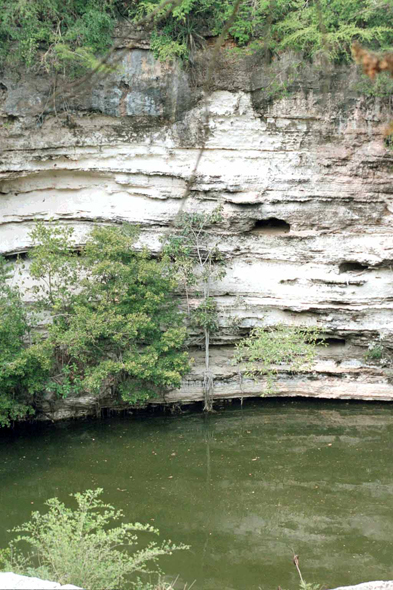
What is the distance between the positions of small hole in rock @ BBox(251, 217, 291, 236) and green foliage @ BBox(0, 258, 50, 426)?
183 inches

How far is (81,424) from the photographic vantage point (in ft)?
33.3

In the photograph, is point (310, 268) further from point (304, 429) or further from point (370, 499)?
point (370, 499)

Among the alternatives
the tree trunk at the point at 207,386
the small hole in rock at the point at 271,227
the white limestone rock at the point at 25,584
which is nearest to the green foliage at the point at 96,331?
the tree trunk at the point at 207,386

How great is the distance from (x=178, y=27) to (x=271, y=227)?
401cm

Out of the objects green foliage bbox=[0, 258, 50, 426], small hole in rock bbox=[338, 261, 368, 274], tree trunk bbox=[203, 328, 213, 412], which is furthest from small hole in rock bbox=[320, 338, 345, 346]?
green foliage bbox=[0, 258, 50, 426]

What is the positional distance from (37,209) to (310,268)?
526 centimetres

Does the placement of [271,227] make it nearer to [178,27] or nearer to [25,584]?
[178,27]

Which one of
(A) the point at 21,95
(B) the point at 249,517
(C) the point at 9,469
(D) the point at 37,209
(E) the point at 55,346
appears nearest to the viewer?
(B) the point at 249,517

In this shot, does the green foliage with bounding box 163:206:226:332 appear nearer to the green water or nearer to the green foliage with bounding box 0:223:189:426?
the green foliage with bounding box 0:223:189:426

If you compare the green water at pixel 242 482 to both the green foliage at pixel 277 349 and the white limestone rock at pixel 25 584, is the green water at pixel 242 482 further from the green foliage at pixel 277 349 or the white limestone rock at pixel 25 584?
the white limestone rock at pixel 25 584

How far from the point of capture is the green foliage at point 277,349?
9656mm

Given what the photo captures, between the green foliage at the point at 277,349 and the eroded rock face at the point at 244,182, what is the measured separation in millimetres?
643

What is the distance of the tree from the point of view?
1029cm

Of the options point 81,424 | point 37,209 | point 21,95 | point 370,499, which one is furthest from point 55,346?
point 370,499
